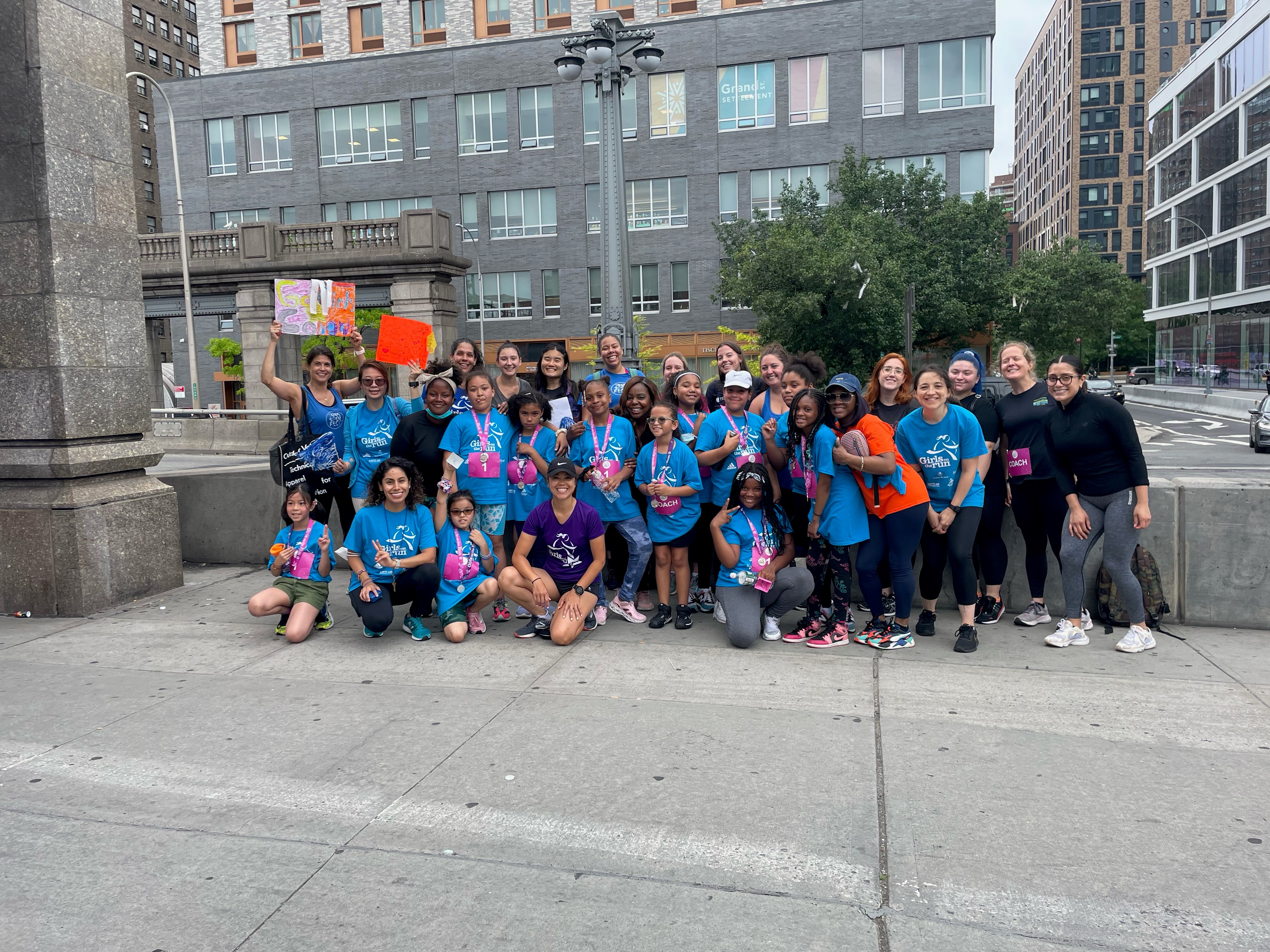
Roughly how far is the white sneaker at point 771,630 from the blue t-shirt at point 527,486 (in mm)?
1807

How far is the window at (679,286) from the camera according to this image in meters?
42.6

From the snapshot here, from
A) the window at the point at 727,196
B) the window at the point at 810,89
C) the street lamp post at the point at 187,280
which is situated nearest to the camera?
the street lamp post at the point at 187,280

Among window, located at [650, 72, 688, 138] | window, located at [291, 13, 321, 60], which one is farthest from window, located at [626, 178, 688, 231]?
window, located at [291, 13, 321, 60]

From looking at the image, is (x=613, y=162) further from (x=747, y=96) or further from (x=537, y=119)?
(x=537, y=119)

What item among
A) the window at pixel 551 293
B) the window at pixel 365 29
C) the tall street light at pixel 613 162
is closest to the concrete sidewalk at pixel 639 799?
the tall street light at pixel 613 162

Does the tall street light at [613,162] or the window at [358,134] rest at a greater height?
the window at [358,134]

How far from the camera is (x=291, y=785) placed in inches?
163

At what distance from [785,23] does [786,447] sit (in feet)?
130

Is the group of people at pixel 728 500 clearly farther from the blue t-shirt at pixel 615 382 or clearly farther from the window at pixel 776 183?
the window at pixel 776 183

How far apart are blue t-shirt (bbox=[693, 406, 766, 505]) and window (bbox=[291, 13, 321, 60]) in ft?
162

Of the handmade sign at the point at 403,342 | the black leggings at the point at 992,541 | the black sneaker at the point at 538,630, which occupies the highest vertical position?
the handmade sign at the point at 403,342

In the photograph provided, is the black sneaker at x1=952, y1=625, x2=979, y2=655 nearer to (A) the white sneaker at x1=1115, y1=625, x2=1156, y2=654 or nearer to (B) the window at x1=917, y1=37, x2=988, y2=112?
(A) the white sneaker at x1=1115, y1=625, x2=1156, y2=654

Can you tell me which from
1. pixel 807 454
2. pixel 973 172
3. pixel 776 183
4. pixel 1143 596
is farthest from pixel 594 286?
pixel 1143 596

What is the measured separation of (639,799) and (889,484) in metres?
3.00
